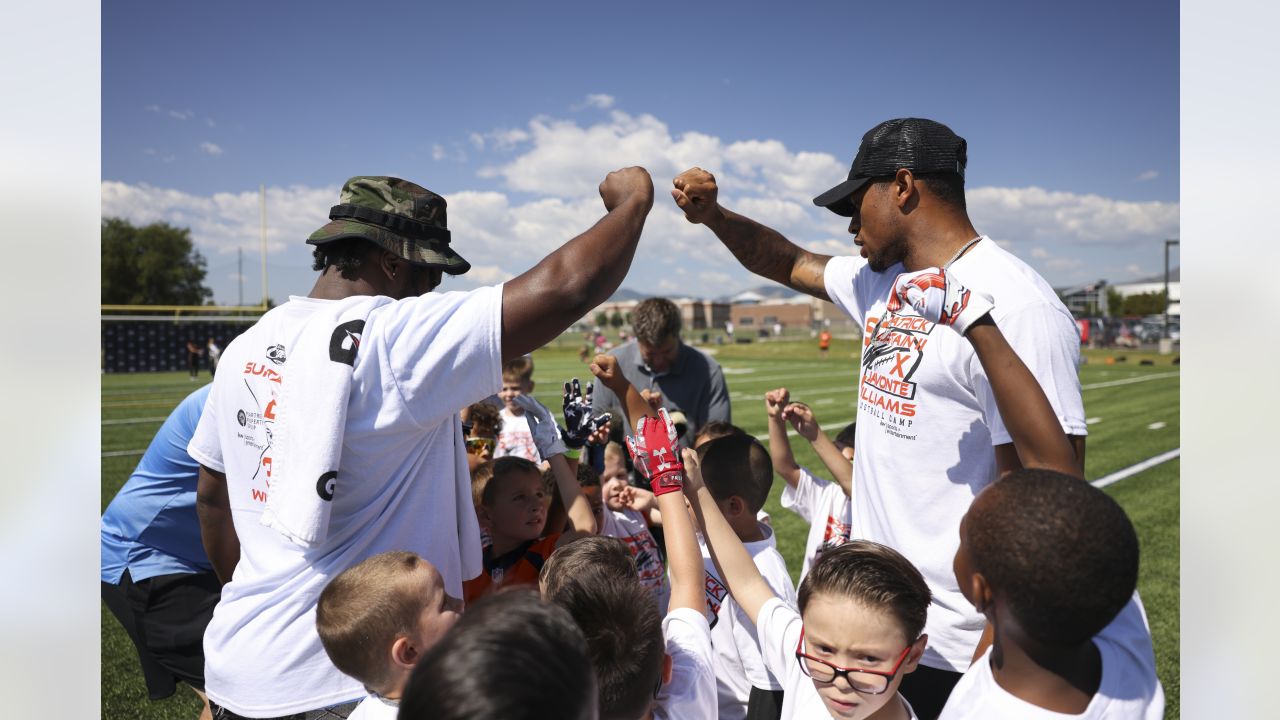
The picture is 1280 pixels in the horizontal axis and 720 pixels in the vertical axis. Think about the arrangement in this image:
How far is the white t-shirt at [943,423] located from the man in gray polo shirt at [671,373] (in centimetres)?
293

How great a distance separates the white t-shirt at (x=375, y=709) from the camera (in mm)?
1770

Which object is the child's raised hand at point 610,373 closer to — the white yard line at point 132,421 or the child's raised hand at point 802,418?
the child's raised hand at point 802,418

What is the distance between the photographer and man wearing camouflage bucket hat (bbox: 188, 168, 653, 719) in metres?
1.75

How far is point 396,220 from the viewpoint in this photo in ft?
6.97

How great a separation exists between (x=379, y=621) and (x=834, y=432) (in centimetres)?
1446

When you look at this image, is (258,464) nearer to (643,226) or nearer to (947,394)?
(643,226)

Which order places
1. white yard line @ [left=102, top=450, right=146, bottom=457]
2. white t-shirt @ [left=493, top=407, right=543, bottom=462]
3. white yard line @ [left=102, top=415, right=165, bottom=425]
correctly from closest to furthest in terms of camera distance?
white t-shirt @ [left=493, top=407, right=543, bottom=462]
white yard line @ [left=102, top=450, right=146, bottom=457]
white yard line @ [left=102, top=415, right=165, bottom=425]

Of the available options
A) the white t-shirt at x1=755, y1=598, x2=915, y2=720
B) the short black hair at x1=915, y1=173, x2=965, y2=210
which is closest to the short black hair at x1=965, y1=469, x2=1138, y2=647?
the white t-shirt at x1=755, y1=598, x2=915, y2=720

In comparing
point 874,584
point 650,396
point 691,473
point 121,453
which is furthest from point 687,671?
point 121,453

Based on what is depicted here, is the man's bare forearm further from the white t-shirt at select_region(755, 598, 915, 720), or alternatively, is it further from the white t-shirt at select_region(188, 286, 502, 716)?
the white t-shirt at select_region(188, 286, 502, 716)

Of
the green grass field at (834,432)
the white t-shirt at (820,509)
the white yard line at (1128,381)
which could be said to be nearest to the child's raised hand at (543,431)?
the white t-shirt at (820,509)

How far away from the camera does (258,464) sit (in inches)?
81.4

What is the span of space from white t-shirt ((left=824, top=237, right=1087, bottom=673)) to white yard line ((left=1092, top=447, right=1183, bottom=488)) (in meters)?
9.13

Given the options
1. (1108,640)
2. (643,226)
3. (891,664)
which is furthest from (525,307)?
(1108,640)
